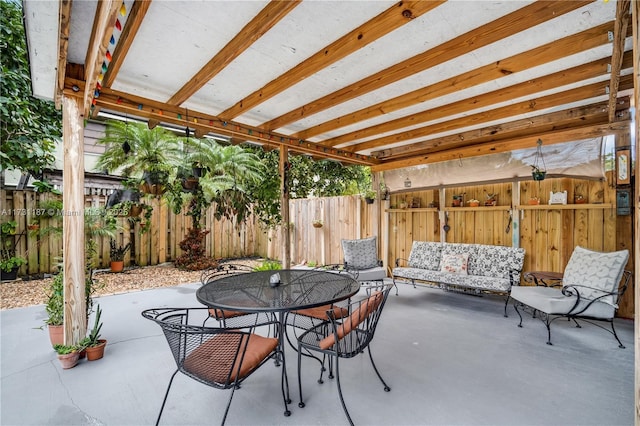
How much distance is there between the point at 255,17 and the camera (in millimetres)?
1930

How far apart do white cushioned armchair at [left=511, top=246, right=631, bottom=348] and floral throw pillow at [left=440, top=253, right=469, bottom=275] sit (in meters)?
1.15

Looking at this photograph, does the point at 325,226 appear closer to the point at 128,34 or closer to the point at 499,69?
the point at 499,69

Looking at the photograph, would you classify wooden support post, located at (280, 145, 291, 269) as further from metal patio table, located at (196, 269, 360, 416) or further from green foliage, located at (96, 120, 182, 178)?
green foliage, located at (96, 120, 182, 178)

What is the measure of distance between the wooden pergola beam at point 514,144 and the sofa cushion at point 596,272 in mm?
1497

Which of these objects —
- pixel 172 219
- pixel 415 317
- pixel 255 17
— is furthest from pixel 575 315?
pixel 172 219

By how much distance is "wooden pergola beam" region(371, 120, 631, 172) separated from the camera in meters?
3.62

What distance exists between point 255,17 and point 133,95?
1838mm

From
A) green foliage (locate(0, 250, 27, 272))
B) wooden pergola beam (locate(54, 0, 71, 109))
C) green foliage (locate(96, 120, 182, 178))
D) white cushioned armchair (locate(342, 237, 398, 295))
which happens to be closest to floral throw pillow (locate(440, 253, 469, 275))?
white cushioned armchair (locate(342, 237, 398, 295))

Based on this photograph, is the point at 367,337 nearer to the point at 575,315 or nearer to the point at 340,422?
the point at 340,422

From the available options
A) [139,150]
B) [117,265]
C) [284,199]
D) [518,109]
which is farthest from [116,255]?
[518,109]

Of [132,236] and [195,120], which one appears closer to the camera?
[195,120]

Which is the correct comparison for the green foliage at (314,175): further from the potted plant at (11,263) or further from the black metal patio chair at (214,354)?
the black metal patio chair at (214,354)

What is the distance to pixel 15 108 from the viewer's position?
4070 mm

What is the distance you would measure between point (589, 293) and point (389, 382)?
2.38m
